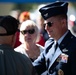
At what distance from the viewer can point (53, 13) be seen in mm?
4074

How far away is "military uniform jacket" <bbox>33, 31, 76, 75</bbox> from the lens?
153 inches

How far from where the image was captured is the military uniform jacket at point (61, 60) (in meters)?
3.88

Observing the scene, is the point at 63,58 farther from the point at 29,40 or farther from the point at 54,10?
the point at 29,40

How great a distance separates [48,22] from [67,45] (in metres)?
0.32

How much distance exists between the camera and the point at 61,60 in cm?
396

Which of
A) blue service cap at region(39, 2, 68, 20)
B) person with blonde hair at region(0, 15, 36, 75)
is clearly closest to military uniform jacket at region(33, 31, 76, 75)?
blue service cap at region(39, 2, 68, 20)

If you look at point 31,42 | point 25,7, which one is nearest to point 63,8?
point 31,42

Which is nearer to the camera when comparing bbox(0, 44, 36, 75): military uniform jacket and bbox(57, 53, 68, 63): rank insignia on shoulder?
bbox(0, 44, 36, 75): military uniform jacket

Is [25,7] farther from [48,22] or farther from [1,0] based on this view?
[48,22]

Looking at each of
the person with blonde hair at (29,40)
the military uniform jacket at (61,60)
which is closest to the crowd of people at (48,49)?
the military uniform jacket at (61,60)

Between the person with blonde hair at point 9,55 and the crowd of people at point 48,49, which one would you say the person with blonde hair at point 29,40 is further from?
the person with blonde hair at point 9,55

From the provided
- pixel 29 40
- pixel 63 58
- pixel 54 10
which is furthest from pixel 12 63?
pixel 29 40

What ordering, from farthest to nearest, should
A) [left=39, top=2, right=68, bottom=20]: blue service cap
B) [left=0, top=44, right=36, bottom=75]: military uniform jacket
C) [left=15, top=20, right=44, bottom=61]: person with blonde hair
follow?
[left=15, top=20, right=44, bottom=61]: person with blonde hair < [left=39, top=2, right=68, bottom=20]: blue service cap < [left=0, top=44, right=36, bottom=75]: military uniform jacket

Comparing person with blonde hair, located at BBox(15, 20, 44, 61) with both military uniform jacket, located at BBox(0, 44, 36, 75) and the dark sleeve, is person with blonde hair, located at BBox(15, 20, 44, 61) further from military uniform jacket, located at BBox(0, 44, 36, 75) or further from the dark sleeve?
military uniform jacket, located at BBox(0, 44, 36, 75)
